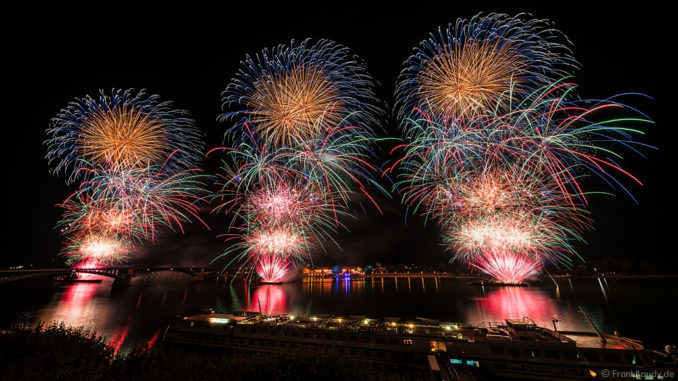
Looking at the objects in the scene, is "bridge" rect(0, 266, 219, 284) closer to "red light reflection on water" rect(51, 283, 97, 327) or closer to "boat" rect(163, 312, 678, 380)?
"red light reflection on water" rect(51, 283, 97, 327)

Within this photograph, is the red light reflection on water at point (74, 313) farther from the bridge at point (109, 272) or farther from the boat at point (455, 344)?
the boat at point (455, 344)

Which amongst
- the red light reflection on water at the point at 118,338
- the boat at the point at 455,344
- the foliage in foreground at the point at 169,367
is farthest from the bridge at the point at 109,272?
the foliage in foreground at the point at 169,367

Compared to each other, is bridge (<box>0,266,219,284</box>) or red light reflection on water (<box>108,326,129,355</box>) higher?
bridge (<box>0,266,219,284</box>)

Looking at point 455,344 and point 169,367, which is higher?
point 169,367

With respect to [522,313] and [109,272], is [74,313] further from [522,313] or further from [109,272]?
[522,313]

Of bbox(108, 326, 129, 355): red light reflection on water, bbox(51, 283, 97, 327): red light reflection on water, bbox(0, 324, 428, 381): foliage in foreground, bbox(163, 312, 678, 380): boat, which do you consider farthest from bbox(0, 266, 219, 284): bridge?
bbox(0, 324, 428, 381): foliage in foreground

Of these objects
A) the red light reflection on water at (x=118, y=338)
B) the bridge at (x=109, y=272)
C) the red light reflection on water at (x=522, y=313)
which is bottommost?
the red light reflection on water at (x=118, y=338)

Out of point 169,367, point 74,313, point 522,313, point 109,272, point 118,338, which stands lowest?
point 118,338

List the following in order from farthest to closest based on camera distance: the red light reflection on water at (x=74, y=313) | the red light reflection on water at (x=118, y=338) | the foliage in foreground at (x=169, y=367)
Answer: the red light reflection on water at (x=74, y=313) → the red light reflection on water at (x=118, y=338) → the foliage in foreground at (x=169, y=367)

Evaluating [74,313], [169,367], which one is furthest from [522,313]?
[74,313]

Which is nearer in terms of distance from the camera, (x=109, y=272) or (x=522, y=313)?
(x=522, y=313)
